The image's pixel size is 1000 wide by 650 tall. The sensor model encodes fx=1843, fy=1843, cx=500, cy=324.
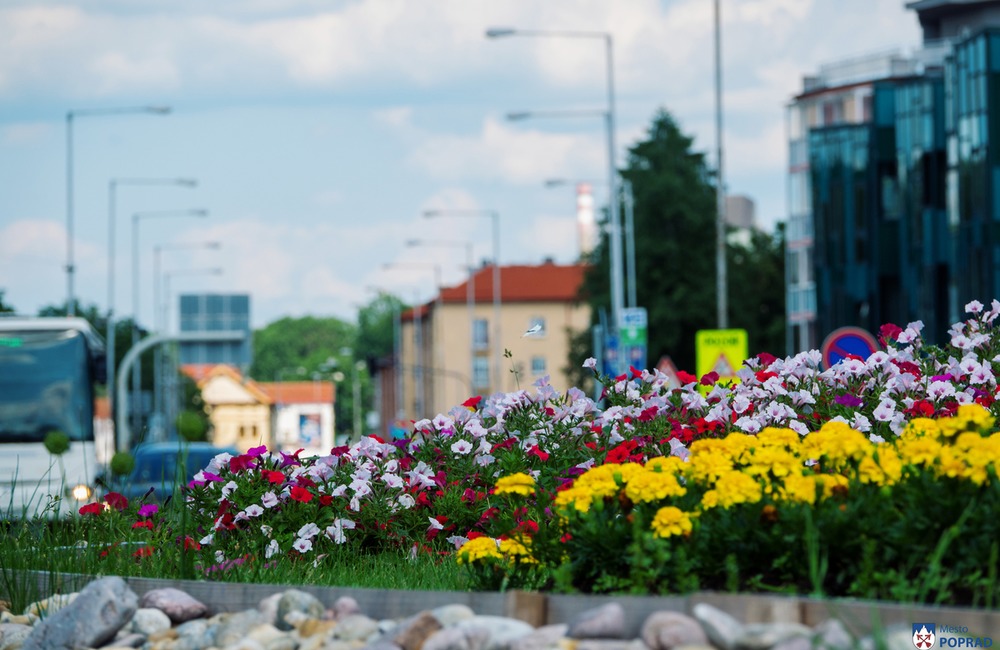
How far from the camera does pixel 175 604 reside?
757 cm

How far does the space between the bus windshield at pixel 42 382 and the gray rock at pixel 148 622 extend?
19821 millimetres

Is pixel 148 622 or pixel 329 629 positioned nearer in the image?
pixel 329 629

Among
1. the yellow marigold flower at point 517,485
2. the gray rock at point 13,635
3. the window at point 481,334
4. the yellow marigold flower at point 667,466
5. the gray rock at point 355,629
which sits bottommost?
the gray rock at point 13,635

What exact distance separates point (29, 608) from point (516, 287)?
443 feet

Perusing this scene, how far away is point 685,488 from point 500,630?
147 centimetres

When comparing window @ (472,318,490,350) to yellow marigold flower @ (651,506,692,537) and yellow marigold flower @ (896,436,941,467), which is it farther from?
yellow marigold flower @ (651,506,692,537)

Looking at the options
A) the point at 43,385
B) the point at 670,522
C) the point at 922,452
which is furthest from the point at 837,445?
the point at 43,385

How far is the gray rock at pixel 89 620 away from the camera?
7.33 meters

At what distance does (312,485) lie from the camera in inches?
407

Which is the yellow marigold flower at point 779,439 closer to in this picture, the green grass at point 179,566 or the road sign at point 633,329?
the green grass at point 179,566

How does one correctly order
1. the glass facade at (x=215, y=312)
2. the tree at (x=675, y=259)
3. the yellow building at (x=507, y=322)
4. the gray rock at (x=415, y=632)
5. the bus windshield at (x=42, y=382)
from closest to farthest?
the gray rock at (x=415, y=632) → the bus windshield at (x=42, y=382) → the glass facade at (x=215, y=312) → the tree at (x=675, y=259) → the yellow building at (x=507, y=322)

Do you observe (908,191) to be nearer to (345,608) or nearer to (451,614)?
(345,608)

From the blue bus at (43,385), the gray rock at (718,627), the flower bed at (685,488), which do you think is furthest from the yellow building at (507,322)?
the gray rock at (718,627)

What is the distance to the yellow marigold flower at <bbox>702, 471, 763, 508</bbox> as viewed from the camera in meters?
6.97
